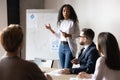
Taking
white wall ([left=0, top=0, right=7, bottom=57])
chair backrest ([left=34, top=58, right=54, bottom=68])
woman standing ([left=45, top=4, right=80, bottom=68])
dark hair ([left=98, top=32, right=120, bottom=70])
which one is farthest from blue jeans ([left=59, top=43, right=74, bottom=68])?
dark hair ([left=98, top=32, right=120, bottom=70])

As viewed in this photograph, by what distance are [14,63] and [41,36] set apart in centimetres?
335

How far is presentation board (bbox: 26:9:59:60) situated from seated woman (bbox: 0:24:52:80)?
319 cm

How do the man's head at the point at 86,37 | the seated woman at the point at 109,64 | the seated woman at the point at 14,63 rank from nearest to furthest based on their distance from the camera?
the seated woman at the point at 14,63 → the seated woman at the point at 109,64 → the man's head at the point at 86,37

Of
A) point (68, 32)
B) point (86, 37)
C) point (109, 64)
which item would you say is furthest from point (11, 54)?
point (68, 32)

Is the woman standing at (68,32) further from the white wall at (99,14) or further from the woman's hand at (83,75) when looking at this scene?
the woman's hand at (83,75)

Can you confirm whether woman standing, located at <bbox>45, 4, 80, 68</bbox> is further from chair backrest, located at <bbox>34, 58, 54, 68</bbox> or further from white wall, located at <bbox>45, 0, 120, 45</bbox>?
chair backrest, located at <bbox>34, 58, 54, 68</bbox>

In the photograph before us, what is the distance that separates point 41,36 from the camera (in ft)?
17.2

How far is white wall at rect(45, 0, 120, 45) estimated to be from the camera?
429 cm

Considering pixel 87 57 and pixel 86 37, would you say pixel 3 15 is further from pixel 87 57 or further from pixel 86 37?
pixel 87 57

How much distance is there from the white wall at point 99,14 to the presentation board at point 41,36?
0.51m

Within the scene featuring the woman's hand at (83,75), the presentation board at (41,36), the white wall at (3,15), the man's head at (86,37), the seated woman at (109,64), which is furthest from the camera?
the white wall at (3,15)

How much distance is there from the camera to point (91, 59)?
307 centimetres

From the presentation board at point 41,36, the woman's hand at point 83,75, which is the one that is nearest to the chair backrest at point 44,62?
the presentation board at point 41,36

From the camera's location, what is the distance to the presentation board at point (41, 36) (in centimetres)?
514
